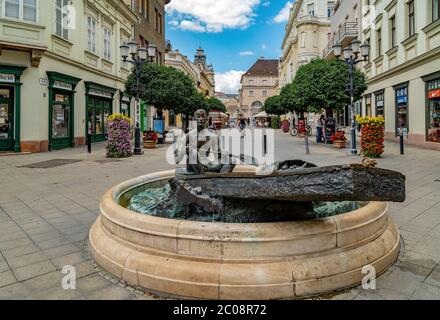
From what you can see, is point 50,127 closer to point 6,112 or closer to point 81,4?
point 6,112

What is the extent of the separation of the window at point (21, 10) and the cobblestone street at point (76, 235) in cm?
768

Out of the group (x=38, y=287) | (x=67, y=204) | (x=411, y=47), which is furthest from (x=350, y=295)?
(x=411, y=47)

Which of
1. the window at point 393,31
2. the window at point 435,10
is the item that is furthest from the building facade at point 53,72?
the window at point 393,31

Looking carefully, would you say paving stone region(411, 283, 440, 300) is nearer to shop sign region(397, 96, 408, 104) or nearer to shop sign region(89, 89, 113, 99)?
shop sign region(397, 96, 408, 104)

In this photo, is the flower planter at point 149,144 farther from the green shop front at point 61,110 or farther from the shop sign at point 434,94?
the shop sign at point 434,94

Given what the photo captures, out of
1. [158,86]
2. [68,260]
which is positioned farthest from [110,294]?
[158,86]

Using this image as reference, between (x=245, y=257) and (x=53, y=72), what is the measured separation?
1568cm

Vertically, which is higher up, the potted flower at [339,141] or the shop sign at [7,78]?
the shop sign at [7,78]

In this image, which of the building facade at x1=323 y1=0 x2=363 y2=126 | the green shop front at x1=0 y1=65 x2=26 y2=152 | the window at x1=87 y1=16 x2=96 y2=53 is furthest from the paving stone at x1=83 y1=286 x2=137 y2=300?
the building facade at x1=323 y1=0 x2=363 y2=126

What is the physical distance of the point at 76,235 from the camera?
458 cm

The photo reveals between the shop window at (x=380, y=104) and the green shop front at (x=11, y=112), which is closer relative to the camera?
the green shop front at (x=11, y=112)

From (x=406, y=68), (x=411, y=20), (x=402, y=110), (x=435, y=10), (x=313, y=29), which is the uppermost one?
(x=313, y=29)

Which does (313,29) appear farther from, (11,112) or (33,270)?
(33,270)

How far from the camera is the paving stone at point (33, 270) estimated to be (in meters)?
3.32
